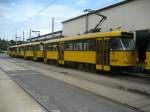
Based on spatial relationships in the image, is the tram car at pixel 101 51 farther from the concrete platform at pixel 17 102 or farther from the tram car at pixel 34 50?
the tram car at pixel 34 50

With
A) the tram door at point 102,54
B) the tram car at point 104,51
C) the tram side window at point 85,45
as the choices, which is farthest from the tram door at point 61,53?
the tram door at point 102,54

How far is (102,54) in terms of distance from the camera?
2216 cm

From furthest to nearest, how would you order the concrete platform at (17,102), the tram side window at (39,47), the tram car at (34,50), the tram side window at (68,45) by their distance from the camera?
the tram car at (34,50) < the tram side window at (39,47) < the tram side window at (68,45) < the concrete platform at (17,102)

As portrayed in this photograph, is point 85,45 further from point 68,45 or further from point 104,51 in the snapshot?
point 68,45

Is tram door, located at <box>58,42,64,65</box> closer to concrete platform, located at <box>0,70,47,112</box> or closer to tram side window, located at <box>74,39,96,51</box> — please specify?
tram side window, located at <box>74,39,96,51</box>

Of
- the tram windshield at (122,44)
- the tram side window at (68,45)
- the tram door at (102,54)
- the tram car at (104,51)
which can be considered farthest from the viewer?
the tram side window at (68,45)

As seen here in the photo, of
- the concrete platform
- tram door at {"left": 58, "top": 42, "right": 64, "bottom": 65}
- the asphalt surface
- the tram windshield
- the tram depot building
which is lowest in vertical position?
the concrete platform

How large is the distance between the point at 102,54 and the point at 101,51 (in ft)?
0.94

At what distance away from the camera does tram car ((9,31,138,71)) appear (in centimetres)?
2075

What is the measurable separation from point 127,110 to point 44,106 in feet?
9.21

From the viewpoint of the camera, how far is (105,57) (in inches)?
856

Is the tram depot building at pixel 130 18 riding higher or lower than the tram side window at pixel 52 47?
higher

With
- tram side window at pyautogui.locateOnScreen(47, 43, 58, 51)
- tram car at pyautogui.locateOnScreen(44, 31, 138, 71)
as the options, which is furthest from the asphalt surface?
tram side window at pyautogui.locateOnScreen(47, 43, 58, 51)

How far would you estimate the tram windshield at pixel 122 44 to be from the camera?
20.9m
